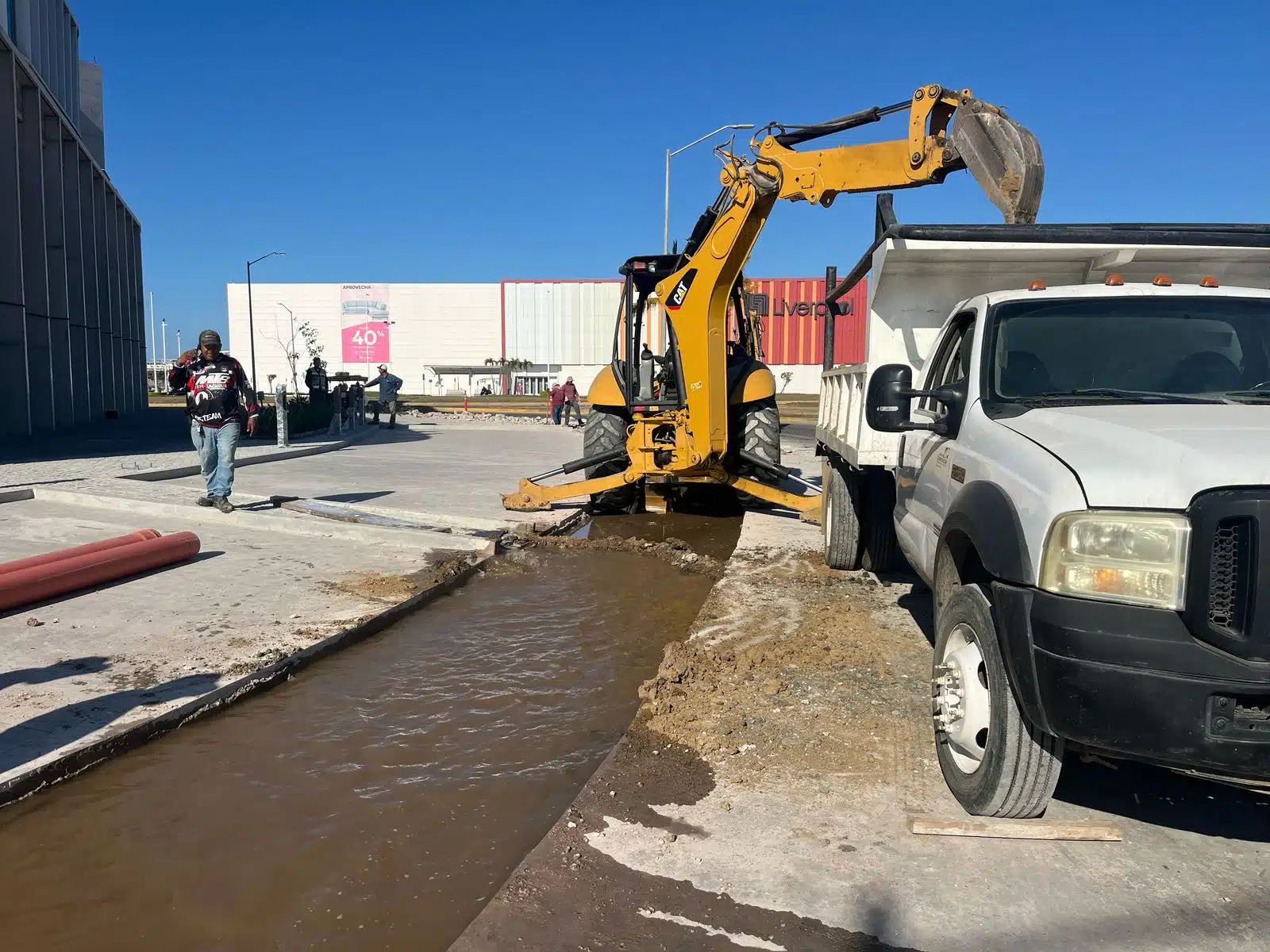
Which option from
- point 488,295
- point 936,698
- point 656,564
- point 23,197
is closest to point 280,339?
point 488,295

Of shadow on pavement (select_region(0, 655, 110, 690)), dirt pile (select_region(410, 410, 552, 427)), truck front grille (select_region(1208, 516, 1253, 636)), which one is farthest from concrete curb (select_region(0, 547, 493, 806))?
dirt pile (select_region(410, 410, 552, 427))

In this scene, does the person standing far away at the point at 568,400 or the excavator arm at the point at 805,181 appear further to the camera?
the person standing far away at the point at 568,400

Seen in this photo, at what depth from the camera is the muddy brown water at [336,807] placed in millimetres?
3043

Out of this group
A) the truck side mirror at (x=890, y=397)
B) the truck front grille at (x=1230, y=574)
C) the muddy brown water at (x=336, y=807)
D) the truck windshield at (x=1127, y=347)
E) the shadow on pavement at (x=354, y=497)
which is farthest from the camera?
the shadow on pavement at (x=354, y=497)

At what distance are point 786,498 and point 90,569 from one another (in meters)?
6.55

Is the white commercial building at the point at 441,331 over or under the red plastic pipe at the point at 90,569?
over

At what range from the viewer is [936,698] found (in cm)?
378

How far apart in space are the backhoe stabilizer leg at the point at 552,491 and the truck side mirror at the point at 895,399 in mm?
5787

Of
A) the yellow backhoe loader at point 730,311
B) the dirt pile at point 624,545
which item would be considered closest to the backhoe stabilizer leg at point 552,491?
the yellow backhoe loader at point 730,311

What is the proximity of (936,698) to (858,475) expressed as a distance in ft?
12.7

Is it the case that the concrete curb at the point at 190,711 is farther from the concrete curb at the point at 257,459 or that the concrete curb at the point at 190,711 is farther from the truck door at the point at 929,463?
the concrete curb at the point at 257,459

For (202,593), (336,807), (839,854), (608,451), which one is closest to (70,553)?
(202,593)

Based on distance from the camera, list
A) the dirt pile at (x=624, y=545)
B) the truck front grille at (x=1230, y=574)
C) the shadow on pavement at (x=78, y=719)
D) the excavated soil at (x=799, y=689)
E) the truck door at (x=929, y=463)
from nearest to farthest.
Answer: the truck front grille at (x=1230, y=574), the shadow on pavement at (x=78, y=719), the excavated soil at (x=799, y=689), the truck door at (x=929, y=463), the dirt pile at (x=624, y=545)

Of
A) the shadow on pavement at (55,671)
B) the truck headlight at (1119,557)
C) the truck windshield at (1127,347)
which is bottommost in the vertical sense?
the shadow on pavement at (55,671)
